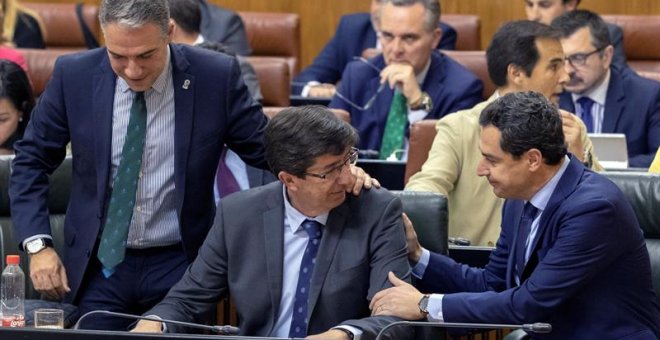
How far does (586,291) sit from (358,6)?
503 cm

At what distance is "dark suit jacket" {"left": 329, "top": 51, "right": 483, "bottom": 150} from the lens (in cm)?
527

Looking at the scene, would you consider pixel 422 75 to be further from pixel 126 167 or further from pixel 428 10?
pixel 126 167

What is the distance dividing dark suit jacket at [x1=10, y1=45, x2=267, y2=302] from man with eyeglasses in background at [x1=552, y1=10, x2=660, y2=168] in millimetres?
2325

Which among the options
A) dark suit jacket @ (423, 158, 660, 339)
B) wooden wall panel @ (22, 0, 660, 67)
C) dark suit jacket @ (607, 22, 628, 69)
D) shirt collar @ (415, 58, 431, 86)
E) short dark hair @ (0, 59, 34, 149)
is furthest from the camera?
wooden wall panel @ (22, 0, 660, 67)

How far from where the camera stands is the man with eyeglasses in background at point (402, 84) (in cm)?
523

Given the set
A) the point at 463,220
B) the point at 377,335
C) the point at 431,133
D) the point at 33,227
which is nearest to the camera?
the point at 377,335

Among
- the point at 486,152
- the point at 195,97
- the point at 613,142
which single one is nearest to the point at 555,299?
the point at 486,152

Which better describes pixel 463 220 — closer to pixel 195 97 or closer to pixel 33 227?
pixel 195 97

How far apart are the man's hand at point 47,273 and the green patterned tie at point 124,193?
11cm

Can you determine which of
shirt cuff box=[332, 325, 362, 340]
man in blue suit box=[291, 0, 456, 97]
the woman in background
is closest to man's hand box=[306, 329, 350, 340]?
shirt cuff box=[332, 325, 362, 340]

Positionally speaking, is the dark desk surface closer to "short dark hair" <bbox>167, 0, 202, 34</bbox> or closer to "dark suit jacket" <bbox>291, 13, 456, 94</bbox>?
"short dark hair" <bbox>167, 0, 202, 34</bbox>

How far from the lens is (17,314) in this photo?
123 inches

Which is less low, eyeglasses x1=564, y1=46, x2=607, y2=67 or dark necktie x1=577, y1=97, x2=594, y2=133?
eyeglasses x1=564, y1=46, x2=607, y2=67

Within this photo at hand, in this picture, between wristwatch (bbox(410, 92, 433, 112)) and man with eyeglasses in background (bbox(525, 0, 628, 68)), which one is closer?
wristwatch (bbox(410, 92, 433, 112))
